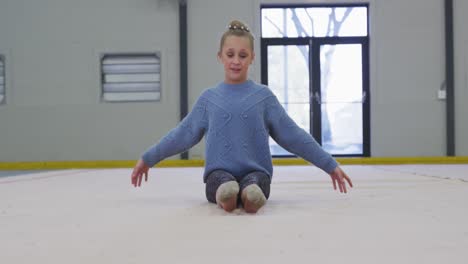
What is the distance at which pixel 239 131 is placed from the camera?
2.45 meters

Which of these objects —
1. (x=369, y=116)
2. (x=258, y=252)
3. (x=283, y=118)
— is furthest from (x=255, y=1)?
(x=258, y=252)

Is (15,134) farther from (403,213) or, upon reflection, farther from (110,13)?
(403,213)

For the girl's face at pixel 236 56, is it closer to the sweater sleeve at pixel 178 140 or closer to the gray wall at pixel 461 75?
the sweater sleeve at pixel 178 140

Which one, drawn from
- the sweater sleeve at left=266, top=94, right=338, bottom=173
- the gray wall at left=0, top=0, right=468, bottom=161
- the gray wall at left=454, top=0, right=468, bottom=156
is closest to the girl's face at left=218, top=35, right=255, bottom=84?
the sweater sleeve at left=266, top=94, right=338, bottom=173

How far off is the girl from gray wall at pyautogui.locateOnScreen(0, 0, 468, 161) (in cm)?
578

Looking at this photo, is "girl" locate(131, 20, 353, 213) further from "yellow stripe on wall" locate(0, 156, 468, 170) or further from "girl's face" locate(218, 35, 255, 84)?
"yellow stripe on wall" locate(0, 156, 468, 170)

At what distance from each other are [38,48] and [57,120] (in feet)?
3.92

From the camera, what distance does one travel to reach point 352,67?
845cm

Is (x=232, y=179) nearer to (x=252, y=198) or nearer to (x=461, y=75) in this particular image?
(x=252, y=198)

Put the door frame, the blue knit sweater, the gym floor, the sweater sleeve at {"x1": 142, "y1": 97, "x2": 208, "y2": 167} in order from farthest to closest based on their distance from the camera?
the door frame → the sweater sleeve at {"x1": 142, "y1": 97, "x2": 208, "y2": 167} → the blue knit sweater → the gym floor

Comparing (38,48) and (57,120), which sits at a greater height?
(38,48)

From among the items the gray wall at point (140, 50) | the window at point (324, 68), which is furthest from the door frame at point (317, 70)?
the gray wall at point (140, 50)

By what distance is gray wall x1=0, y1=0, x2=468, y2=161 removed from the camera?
27.2 ft

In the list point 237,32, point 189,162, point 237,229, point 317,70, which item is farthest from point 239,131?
point 317,70
